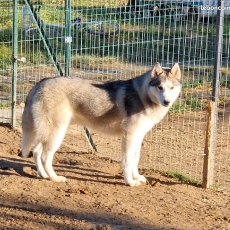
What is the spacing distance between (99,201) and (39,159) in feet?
3.67

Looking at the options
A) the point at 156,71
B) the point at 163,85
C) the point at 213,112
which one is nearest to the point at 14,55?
the point at 156,71

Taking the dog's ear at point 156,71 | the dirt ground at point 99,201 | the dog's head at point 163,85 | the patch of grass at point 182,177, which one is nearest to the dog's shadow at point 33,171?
the dirt ground at point 99,201

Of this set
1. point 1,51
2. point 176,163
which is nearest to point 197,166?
point 176,163

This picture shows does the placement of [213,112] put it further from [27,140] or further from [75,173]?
[27,140]

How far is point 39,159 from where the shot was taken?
7406mm

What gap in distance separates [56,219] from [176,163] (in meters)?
2.84

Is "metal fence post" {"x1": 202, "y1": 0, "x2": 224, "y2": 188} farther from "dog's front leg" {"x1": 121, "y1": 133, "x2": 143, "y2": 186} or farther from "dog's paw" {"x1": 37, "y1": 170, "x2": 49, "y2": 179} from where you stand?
"dog's paw" {"x1": 37, "y1": 170, "x2": 49, "y2": 179}

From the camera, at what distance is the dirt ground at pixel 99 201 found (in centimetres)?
603

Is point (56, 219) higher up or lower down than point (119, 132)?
lower down

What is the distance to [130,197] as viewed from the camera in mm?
6852

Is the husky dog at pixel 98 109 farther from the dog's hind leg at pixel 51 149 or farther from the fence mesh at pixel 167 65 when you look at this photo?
the fence mesh at pixel 167 65

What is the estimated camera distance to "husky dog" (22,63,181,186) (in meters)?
7.20

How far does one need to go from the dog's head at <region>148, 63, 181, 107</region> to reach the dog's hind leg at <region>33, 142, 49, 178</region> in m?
1.42

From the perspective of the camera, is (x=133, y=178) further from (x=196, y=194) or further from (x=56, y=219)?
(x=56, y=219)
